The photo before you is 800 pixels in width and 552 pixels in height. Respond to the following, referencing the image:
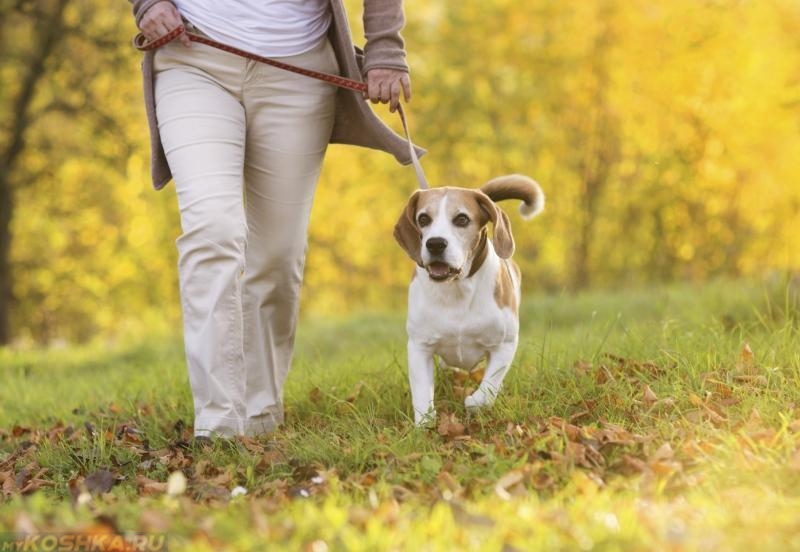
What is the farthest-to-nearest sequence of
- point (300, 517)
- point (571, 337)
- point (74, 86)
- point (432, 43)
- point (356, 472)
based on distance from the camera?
point (432, 43)
point (74, 86)
point (571, 337)
point (356, 472)
point (300, 517)

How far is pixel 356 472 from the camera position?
10.8ft

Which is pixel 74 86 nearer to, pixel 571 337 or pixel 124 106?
pixel 124 106

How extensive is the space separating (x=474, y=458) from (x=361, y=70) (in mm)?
1797

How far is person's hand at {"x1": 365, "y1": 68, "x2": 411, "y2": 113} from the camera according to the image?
13.3ft

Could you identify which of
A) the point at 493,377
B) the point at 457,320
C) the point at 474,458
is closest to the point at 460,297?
the point at 457,320

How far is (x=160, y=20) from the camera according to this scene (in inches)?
147

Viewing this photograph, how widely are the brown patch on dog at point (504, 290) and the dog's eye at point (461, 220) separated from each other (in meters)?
0.32

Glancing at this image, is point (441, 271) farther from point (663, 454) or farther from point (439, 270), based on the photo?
point (663, 454)

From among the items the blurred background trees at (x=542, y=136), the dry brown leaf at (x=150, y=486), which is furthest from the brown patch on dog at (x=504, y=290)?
the blurred background trees at (x=542, y=136)

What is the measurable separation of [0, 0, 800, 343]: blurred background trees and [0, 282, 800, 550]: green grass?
5.83 metres

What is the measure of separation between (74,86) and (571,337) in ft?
26.2

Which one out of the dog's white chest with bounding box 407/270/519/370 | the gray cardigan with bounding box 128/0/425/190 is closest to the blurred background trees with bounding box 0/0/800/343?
the gray cardigan with bounding box 128/0/425/190

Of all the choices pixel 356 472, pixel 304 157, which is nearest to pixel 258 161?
pixel 304 157

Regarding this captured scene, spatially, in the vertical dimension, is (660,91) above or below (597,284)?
above
